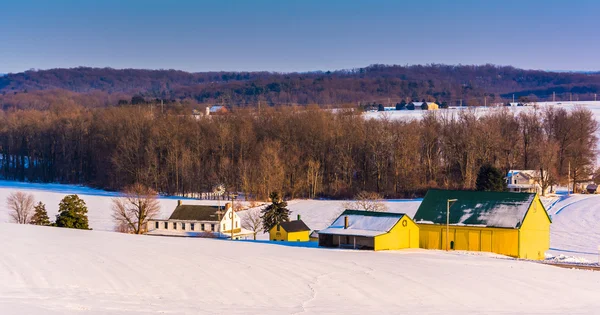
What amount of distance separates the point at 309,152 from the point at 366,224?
123 ft

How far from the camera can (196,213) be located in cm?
4309

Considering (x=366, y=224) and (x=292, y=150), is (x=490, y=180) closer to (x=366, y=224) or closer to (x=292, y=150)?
(x=292, y=150)

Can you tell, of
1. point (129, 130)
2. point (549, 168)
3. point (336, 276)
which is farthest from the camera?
point (129, 130)

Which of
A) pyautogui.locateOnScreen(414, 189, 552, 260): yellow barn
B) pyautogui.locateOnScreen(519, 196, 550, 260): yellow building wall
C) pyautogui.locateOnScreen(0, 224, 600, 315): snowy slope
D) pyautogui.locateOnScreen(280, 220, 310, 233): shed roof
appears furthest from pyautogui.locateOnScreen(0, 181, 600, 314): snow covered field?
pyautogui.locateOnScreen(280, 220, 310, 233): shed roof

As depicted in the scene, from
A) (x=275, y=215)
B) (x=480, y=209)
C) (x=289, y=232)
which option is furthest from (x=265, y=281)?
(x=275, y=215)

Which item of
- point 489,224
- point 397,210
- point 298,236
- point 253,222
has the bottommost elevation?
point 298,236

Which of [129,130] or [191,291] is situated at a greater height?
[129,130]

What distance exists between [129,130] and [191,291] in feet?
191

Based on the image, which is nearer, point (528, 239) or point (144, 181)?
point (528, 239)

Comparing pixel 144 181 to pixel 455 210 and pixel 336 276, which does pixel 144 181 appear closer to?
pixel 455 210

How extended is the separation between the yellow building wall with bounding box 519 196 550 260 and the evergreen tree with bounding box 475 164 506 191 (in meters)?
Answer: 17.8

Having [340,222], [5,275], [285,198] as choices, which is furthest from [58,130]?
[5,275]

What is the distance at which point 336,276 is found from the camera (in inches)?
890

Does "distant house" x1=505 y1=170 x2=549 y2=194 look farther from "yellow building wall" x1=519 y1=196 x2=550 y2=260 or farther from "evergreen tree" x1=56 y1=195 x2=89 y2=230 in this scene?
"evergreen tree" x1=56 y1=195 x2=89 y2=230
